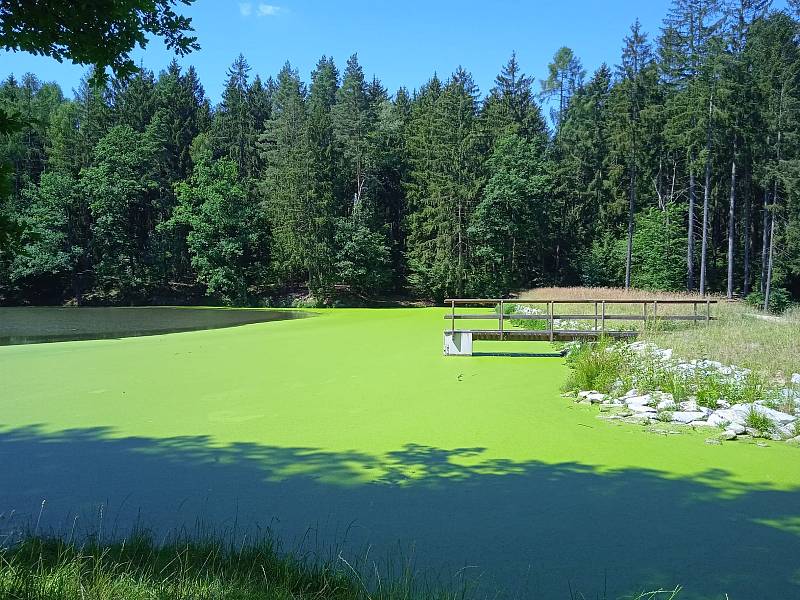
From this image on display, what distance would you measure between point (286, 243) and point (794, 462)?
96.5 feet

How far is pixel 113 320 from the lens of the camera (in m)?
23.2

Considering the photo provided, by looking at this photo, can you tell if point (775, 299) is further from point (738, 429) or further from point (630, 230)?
point (738, 429)

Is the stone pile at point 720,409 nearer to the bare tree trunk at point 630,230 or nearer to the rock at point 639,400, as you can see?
the rock at point 639,400

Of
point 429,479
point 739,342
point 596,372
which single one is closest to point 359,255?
point 739,342

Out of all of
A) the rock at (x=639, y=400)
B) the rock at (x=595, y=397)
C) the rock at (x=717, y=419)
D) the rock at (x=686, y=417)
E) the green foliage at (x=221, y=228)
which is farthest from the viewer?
the green foliage at (x=221, y=228)

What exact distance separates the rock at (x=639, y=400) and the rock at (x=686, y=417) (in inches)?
18.8

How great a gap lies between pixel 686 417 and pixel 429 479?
9.94 feet

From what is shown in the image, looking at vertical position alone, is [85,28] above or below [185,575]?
above

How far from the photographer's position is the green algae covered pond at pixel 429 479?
10.5 ft

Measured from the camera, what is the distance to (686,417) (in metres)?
6.09

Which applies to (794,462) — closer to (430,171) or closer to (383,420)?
(383,420)

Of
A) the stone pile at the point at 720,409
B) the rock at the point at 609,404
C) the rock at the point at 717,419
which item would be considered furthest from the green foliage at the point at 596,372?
the rock at the point at 717,419

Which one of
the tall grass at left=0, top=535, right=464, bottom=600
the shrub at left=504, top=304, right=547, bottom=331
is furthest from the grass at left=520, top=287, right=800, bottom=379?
the tall grass at left=0, top=535, right=464, bottom=600

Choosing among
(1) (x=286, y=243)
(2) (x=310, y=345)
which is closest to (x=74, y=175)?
(1) (x=286, y=243)
